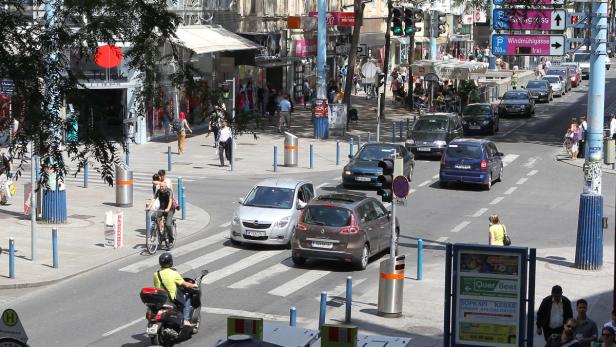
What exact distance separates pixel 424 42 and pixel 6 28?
84.2 m

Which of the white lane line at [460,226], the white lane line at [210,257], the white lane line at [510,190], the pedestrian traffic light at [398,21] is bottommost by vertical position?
the white lane line at [210,257]

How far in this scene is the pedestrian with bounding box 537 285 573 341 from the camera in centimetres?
1833

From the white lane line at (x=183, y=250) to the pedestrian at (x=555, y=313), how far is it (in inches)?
380

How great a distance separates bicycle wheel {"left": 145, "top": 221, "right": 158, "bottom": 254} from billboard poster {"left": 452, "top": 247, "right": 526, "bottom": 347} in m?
11.0

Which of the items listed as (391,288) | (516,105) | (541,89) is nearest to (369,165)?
(391,288)

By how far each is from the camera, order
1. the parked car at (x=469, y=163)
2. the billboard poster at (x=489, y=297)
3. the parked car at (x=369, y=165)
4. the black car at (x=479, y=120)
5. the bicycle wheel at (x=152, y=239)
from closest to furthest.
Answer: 1. the billboard poster at (x=489, y=297)
2. the bicycle wheel at (x=152, y=239)
3. the parked car at (x=369, y=165)
4. the parked car at (x=469, y=163)
5. the black car at (x=479, y=120)

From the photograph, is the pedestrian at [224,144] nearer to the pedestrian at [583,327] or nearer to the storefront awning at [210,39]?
the storefront awning at [210,39]

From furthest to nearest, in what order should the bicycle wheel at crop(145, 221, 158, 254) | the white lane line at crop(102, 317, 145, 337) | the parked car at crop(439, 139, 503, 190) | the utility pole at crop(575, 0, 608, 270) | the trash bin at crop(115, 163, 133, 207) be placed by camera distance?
the parked car at crop(439, 139, 503, 190) < the trash bin at crop(115, 163, 133, 207) < the bicycle wheel at crop(145, 221, 158, 254) < the utility pole at crop(575, 0, 608, 270) < the white lane line at crop(102, 317, 145, 337)

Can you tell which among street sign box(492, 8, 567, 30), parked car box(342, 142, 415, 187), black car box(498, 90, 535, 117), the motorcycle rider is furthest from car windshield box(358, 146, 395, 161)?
black car box(498, 90, 535, 117)

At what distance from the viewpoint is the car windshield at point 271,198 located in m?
27.6

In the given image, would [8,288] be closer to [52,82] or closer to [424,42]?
[52,82]

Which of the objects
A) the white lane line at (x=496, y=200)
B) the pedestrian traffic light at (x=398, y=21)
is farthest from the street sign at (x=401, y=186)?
the pedestrian traffic light at (x=398, y=21)

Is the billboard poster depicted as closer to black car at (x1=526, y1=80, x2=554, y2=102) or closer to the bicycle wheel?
the bicycle wheel

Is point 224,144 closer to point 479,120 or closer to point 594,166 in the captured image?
point 479,120
